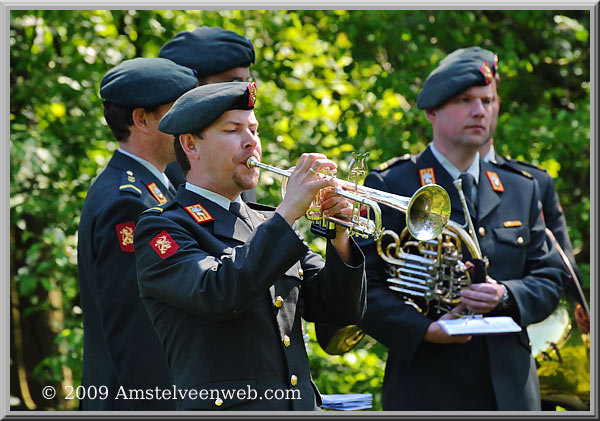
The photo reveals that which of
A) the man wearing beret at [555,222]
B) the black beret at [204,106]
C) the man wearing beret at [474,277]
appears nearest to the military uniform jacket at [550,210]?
the man wearing beret at [555,222]

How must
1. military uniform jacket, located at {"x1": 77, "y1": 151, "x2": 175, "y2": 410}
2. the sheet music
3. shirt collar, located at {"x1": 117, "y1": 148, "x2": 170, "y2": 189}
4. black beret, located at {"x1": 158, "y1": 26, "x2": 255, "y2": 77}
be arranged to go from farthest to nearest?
black beret, located at {"x1": 158, "y1": 26, "x2": 255, "y2": 77}, shirt collar, located at {"x1": 117, "y1": 148, "x2": 170, "y2": 189}, the sheet music, military uniform jacket, located at {"x1": 77, "y1": 151, "x2": 175, "y2": 410}

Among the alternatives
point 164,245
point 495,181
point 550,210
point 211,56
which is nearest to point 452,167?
point 495,181

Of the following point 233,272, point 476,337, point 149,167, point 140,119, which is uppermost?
point 140,119

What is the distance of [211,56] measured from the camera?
5102 mm

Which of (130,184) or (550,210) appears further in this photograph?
(550,210)

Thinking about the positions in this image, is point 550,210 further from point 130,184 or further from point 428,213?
point 130,184

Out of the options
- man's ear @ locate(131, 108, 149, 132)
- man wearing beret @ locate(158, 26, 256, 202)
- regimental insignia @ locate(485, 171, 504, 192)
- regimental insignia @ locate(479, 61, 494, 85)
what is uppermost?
man wearing beret @ locate(158, 26, 256, 202)

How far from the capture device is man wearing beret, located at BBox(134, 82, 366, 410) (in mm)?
3127

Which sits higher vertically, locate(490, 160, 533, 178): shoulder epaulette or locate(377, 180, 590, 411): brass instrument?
locate(490, 160, 533, 178): shoulder epaulette

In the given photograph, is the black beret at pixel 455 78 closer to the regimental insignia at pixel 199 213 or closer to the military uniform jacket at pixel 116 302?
the military uniform jacket at pixel 116 302

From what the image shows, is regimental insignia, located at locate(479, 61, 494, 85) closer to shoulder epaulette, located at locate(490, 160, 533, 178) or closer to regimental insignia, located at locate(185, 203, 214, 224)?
shoulder epaulette, located at locate(490, 160, 533, 178)

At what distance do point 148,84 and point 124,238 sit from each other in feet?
2.86

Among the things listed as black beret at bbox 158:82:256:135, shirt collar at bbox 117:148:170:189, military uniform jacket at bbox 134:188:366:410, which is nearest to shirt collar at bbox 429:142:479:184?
shirt collar at bbox 117:148:170:189

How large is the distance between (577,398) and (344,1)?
3.46 metres
